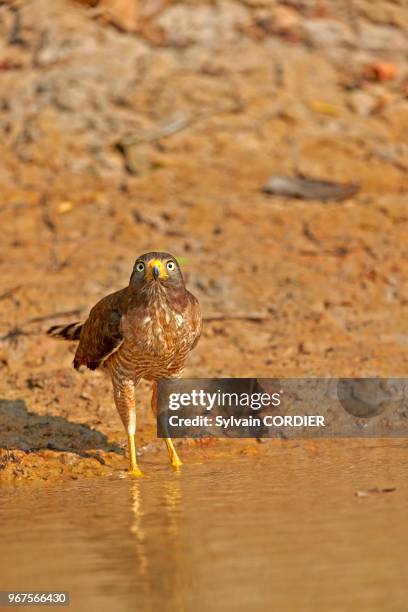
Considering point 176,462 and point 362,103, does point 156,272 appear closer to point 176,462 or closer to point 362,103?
point 176,462

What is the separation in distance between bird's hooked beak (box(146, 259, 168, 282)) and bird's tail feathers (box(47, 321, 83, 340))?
134 cm

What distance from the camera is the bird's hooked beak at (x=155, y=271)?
6.72m

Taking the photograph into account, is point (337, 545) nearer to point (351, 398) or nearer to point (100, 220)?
point (351, 398)

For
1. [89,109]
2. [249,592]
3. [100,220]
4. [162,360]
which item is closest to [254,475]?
[162,360]

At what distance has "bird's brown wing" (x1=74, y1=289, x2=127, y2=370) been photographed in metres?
7.00

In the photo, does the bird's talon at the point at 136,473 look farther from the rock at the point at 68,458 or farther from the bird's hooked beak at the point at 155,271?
the bird's hooked beak at the point at 155,271

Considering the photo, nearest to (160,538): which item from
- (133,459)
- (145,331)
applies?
(133,459)

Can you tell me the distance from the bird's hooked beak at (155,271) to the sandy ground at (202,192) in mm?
1302

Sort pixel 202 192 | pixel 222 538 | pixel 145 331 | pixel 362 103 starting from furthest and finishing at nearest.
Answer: pixel 362 103, pixel 202 192, pixel 145 331, pixel 222 538

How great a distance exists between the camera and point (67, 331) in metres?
8.05

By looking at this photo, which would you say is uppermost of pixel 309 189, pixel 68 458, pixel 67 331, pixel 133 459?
pixel 309 189

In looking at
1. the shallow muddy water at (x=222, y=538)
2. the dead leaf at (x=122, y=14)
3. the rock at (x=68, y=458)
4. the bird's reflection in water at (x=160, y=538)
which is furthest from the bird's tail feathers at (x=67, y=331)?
the dead leaf at (x=122, y=14)

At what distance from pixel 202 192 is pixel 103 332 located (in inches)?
194

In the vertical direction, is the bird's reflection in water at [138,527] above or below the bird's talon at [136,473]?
above
